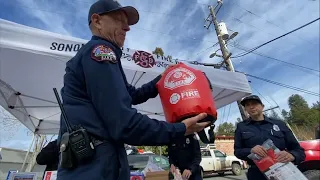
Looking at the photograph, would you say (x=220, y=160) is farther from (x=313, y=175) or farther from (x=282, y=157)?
(x=282, y=157)

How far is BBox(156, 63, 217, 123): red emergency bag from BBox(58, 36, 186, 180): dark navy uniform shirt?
0.18 meters

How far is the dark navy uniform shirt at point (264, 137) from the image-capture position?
253cm

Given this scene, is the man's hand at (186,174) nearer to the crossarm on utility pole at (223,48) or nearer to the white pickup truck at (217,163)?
the crossarm on utility pole at (223,48)

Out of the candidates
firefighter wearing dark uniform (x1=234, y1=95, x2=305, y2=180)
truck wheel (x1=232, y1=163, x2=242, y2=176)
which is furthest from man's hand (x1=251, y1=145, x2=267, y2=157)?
truck wheel (x1=232, y1=163, x2=242, y2=176)

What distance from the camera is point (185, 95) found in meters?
1.24

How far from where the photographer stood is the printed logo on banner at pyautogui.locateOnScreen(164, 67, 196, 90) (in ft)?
4.29

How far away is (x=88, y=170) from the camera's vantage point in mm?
914

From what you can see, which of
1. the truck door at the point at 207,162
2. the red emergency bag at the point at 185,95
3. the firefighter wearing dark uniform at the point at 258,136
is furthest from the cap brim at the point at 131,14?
the truck door at the point at 207,162

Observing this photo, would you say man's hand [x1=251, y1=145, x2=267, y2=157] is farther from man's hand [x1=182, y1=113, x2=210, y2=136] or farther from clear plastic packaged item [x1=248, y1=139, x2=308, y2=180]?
man's hand [x1=182, y1=113, x2=210, y2=136]

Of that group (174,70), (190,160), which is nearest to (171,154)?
(190,160)

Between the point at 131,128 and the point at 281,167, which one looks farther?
the point at 281,167

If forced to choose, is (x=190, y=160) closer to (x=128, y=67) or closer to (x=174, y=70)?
(x=128, y=67)

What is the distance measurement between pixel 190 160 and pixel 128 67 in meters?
1.54

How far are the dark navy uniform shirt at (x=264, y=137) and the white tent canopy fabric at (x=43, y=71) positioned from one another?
1273 millimetres
